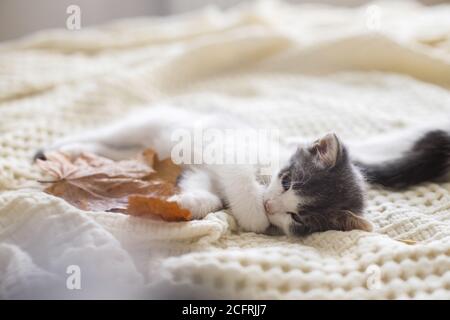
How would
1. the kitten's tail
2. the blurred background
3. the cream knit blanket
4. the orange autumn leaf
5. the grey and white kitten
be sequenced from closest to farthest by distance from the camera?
the cream knit blanket, the orange autumn leaf, the grey and white kitten, the kitten's tail, the blurred background

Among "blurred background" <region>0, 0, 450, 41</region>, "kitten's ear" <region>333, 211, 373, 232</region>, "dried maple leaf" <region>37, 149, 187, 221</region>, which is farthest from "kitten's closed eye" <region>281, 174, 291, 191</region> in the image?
"blurred background" <region>0, 0, 450, 41</region>

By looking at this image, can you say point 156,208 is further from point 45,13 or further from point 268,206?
point 45,13

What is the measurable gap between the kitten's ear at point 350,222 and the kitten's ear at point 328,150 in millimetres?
125

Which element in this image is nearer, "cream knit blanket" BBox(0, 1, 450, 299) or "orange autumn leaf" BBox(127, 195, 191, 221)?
"cream knit blanket" BBox(0, 1, 450, 299)

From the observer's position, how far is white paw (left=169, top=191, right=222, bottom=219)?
0.95 metres

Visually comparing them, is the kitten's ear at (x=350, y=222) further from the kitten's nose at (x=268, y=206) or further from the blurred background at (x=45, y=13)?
the blurred background at (x=45, y=13)

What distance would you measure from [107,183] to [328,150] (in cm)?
50

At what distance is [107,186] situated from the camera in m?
1.03

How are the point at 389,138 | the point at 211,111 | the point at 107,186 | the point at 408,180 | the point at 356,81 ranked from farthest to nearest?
the point at 356,81, the point at 211,111, the point at 389,138, the point at 408,180, the point at 107,186

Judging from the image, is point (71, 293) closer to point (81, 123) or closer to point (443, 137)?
point (81, 123)

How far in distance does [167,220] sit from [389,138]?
2.23 feet

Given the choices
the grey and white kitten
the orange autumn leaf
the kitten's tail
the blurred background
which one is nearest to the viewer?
the orange autumn leaf

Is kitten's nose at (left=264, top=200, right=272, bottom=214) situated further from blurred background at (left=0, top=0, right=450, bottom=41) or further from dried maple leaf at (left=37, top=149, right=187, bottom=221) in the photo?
blurred background at (left=0, top=0, right=450, bottom=41)
